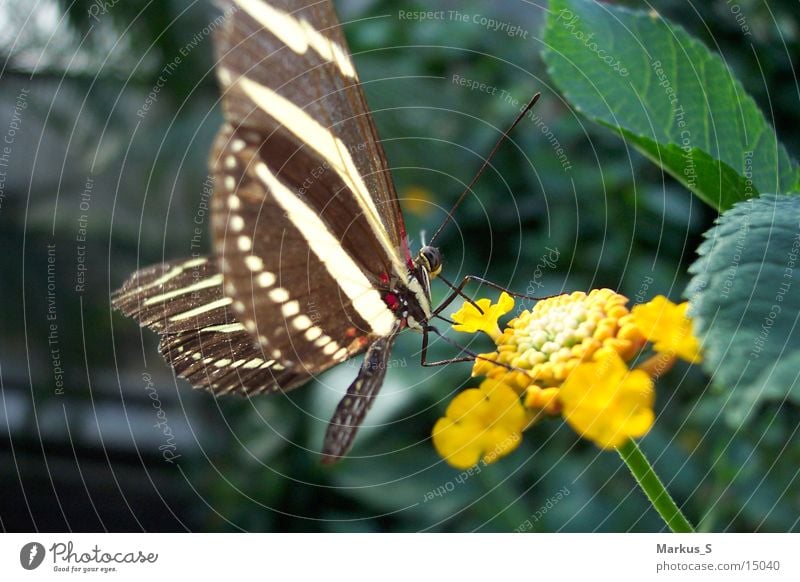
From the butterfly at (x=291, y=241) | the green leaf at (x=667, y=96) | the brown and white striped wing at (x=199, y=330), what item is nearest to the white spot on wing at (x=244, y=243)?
the butterfly at (x=291, y=241)

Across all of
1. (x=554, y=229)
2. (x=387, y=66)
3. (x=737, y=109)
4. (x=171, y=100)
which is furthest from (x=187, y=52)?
(x=737, y=109)

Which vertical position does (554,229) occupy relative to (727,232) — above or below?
above

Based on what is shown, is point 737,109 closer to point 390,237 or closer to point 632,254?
point 390,237

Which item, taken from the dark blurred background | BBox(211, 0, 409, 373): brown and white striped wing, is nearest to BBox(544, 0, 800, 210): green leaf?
BBox(211, 0, 409, 373): brown and white striped wing

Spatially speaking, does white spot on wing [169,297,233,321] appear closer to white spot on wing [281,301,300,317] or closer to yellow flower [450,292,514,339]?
white spot on wing [281,301,300,317]

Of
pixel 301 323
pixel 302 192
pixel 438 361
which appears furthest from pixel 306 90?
pixel 438 361
